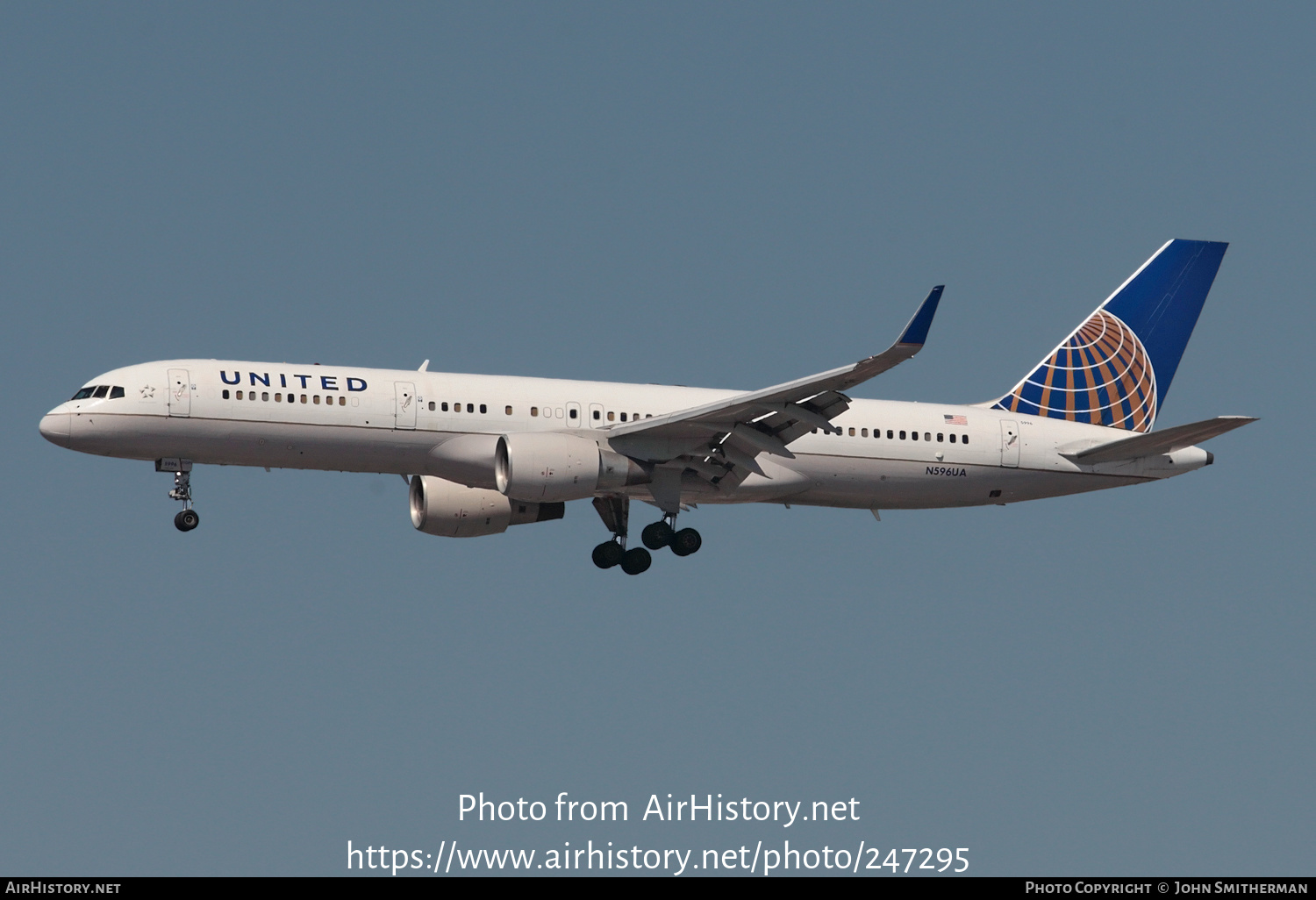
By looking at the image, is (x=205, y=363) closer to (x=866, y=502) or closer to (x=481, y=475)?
(x=481, y=475)

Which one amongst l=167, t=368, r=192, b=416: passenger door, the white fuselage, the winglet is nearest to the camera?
the winglet

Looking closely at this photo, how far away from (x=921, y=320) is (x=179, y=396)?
15666 millimetres

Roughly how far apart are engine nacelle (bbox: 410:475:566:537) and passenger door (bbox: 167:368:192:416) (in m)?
5.97

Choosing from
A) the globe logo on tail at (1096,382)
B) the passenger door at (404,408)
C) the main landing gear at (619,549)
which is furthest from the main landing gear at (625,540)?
the globe logo on tail at (1096,382)

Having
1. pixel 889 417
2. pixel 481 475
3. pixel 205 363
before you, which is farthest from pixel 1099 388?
pixel 205 363

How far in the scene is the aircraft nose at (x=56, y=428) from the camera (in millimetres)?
39781

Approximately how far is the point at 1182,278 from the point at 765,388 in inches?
627

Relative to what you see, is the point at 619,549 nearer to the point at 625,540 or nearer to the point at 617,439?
the point at 625,540

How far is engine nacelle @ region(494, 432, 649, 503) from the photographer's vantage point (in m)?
39.2

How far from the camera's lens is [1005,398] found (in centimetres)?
4653

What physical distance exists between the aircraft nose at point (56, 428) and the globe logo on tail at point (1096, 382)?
2165cm

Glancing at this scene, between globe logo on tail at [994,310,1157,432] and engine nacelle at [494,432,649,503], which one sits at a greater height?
globe logo on tail at [994,310,1157,432]

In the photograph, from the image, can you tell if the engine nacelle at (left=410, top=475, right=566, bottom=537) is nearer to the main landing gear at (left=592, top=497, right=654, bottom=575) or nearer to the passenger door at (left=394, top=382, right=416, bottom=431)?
the main landing gear at (left=592, top=497, right=654, bottom=575)

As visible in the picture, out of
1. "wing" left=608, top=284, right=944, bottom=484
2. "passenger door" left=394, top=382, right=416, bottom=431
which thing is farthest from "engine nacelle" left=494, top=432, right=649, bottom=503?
"passenger door" left=394, top=382, right=416, bottom=431
